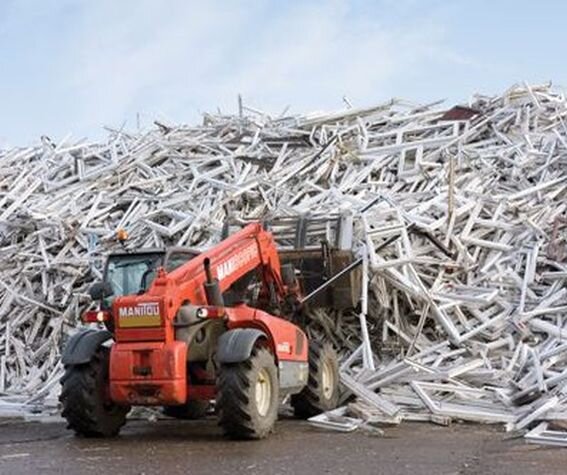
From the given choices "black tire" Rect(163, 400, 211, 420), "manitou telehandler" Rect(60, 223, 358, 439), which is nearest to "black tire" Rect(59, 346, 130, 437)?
"manitou telehandler" Rect(60, 223, 358, 439)

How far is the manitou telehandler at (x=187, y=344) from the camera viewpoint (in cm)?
967

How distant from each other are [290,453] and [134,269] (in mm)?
3187

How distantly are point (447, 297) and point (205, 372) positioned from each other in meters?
4.97

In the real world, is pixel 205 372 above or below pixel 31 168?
below

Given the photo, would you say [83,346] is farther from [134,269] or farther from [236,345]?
[236,345]

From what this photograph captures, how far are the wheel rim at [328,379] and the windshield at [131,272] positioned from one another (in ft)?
8.82

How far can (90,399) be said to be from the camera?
1014cm

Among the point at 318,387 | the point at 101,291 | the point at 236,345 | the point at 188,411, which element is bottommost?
the point at 188,411

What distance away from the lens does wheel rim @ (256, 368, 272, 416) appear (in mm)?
10031

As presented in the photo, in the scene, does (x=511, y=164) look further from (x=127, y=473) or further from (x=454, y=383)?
(x=127, y=473)

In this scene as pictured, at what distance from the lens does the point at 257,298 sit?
11953mm

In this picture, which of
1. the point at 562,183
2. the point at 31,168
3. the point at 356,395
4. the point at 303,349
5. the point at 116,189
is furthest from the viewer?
the point at 31,168

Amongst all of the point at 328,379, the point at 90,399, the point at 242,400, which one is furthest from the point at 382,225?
the point at 90,399

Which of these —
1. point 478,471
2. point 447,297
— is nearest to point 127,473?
point 478,471
